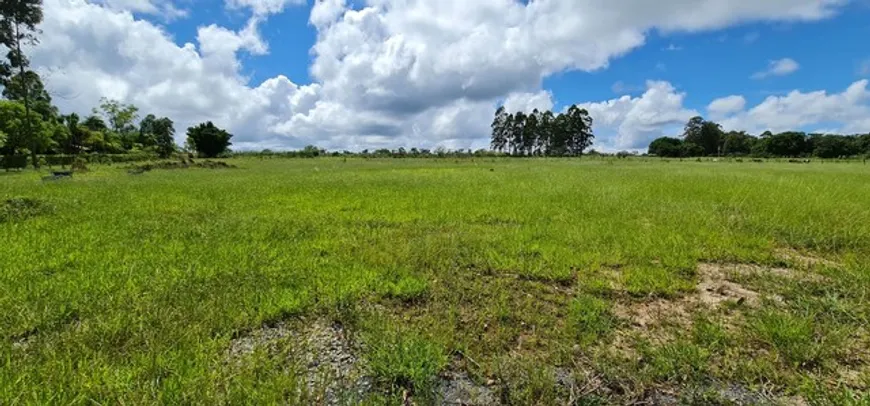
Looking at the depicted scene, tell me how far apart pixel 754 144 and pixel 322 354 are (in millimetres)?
139018

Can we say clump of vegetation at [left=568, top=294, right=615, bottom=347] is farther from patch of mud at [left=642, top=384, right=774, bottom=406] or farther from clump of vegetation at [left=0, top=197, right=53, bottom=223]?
clump of vegetation at [left=0, top=197, right=53, bottom=223]

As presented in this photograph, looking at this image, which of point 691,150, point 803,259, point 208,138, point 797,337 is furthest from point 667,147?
point 797,337

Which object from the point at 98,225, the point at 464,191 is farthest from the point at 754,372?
the point at 464,191

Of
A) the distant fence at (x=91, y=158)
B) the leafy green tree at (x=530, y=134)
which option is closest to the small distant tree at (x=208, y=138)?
the distant fence at (x=91, y=158)

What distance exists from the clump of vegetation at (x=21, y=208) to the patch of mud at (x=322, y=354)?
8.92 m

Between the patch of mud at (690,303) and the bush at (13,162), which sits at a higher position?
the bush at (13,162)

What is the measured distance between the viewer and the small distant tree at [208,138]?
75125 mm

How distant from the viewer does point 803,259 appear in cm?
607

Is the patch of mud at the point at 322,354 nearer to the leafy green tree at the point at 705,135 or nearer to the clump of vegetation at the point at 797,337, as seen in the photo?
the clump of vegetation at the point at 797,337

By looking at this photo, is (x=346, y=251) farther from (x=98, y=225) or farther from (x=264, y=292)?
(x=98, y=225)

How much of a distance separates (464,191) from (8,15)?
36.6 metres

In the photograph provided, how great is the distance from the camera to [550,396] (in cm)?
283

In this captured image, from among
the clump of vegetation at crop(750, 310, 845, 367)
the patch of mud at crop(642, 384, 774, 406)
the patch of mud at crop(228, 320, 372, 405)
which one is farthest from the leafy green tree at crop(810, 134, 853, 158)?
the patch of mud at crop(228, 320, 372, 405)

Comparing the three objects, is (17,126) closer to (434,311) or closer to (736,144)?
(434,311)
